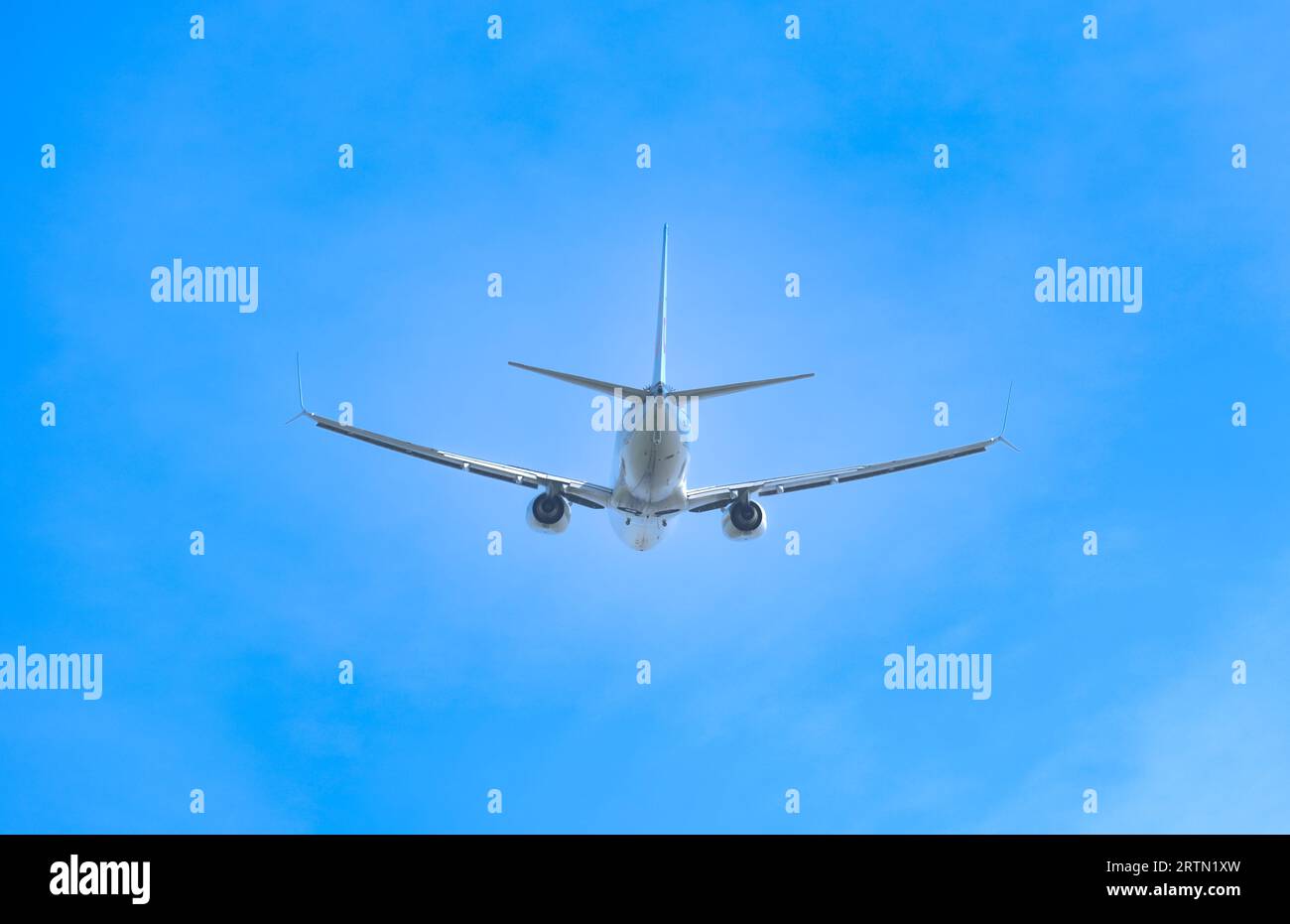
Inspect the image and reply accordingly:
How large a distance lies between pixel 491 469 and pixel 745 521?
32.5 ft

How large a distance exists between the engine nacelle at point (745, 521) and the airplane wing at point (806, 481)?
0.46 metres

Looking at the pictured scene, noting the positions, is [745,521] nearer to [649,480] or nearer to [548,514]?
[649,480]

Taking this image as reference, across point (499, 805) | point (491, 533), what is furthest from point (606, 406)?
point (499, 805)

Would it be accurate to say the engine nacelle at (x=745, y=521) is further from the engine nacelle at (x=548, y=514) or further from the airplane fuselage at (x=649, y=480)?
the engine nacelle at (x=548, y=514)

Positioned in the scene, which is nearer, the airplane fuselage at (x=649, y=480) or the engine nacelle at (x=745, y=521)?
the airplane fuselage at (x=649, y=480)

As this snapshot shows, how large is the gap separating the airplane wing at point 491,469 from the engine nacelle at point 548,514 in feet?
1.95

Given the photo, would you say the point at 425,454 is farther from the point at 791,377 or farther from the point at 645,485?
the point at 791,377

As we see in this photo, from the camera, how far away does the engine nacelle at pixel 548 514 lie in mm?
50031

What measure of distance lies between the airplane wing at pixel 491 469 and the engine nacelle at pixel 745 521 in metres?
4.80

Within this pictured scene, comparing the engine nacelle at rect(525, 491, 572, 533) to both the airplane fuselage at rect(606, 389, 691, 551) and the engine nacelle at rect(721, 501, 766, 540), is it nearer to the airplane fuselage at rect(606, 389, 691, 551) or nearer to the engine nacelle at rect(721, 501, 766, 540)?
the airplane fuselage at rect(606, 389, 691, 551)

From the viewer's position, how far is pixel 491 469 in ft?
165

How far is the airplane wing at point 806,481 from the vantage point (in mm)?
50188

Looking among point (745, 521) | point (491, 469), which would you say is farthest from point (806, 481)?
point (491, 469)
